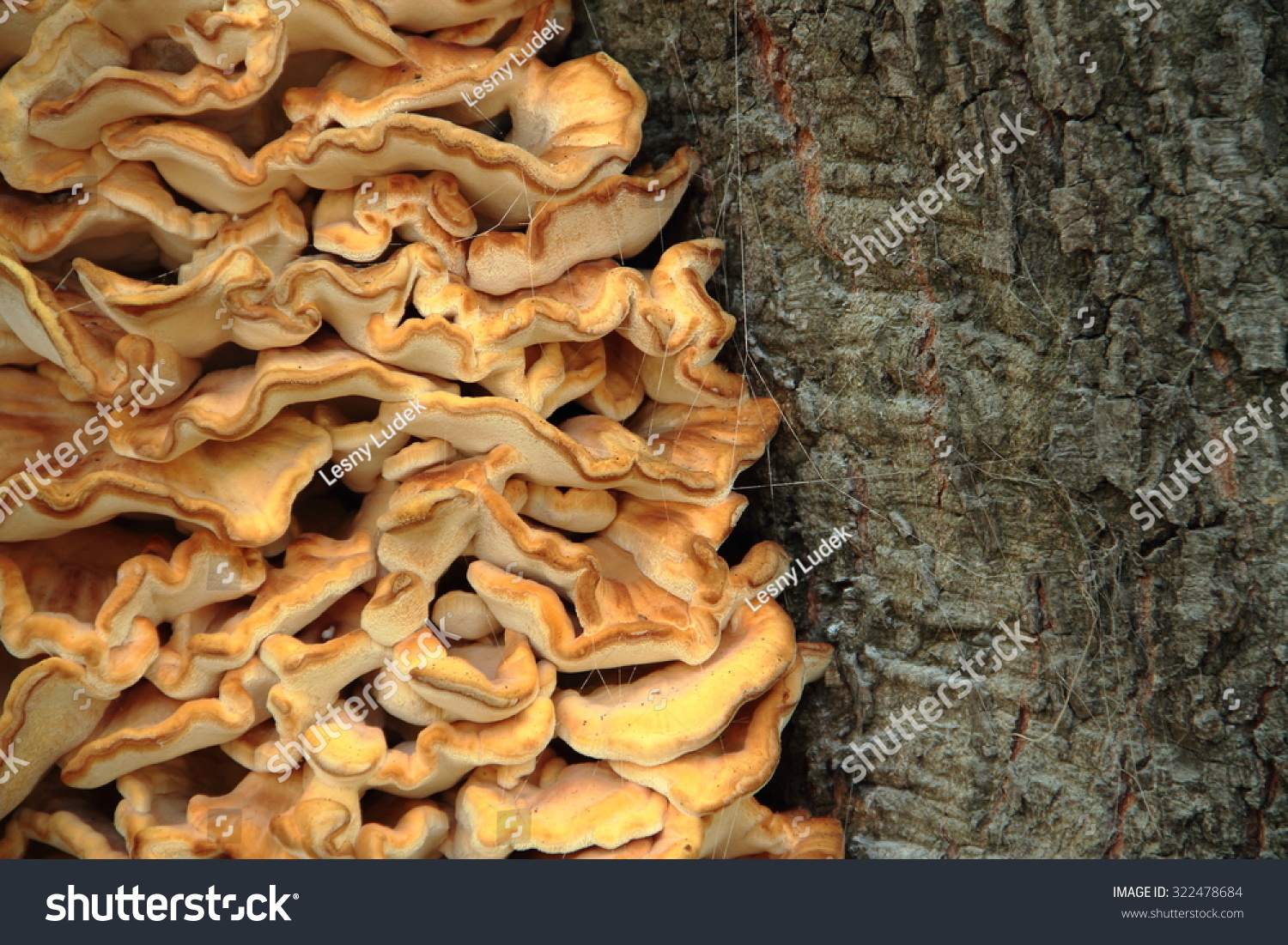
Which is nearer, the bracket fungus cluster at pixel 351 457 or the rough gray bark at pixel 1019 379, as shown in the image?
the rough gray bark at pixel 1019 379

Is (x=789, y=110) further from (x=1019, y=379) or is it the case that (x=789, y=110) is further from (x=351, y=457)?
(x=351, y=457)

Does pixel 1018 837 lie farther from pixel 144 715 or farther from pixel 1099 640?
pixel 144 715

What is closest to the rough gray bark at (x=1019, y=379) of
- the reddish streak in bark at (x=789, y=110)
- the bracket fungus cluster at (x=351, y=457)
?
the reddish streak in bark at (x=789, y=110)

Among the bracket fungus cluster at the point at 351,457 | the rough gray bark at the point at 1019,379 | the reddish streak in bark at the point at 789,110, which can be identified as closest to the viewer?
the rough gray bark at the point at 1019,379

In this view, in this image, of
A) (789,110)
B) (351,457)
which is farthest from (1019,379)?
(351,457)

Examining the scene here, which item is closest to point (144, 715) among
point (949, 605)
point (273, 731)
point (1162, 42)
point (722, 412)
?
point (273, 731)

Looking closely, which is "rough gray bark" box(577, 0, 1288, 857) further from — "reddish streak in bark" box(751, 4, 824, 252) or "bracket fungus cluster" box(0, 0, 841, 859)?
"bracket fungus cluster" box(0, 0, 841, 859)

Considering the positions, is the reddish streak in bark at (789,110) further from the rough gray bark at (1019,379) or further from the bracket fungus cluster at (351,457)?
the bracket fungus cluster at (351,457)
